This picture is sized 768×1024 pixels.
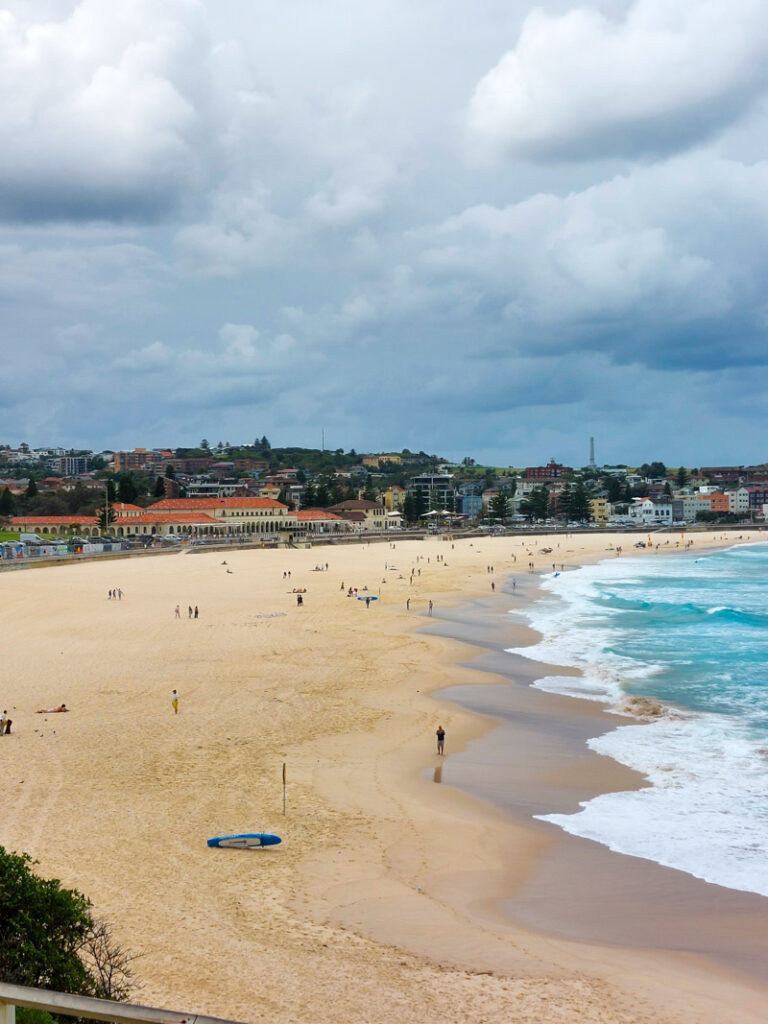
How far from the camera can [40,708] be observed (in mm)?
21156

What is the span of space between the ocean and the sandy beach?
2.20 ft

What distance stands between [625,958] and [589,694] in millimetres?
13872

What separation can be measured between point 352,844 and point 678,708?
1164cm

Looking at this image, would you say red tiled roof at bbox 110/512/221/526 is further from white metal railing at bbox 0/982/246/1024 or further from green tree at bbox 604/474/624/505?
white metal railing at bbox 0/982/246/1024

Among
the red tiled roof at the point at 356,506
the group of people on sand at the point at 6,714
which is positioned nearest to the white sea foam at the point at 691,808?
the group of people on sand at the point at 6,714

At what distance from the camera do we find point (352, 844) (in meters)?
13.3

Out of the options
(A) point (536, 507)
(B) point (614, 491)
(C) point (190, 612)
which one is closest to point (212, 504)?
(A) point (536, 507)

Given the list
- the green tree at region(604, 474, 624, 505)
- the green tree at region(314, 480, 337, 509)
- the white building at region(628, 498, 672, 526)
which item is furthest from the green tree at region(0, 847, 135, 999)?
the green tree at region(604, 474, 624, 505)

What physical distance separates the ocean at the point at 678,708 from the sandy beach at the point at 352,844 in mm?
671

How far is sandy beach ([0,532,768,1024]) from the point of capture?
9.34 meters

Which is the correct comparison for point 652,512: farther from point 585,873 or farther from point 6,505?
point 585,873

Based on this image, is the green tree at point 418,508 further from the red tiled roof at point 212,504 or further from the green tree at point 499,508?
the red tiled roof at point 212,504

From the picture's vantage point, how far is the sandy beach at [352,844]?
934 cm

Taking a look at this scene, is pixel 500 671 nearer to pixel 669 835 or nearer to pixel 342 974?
pixel 669 835
